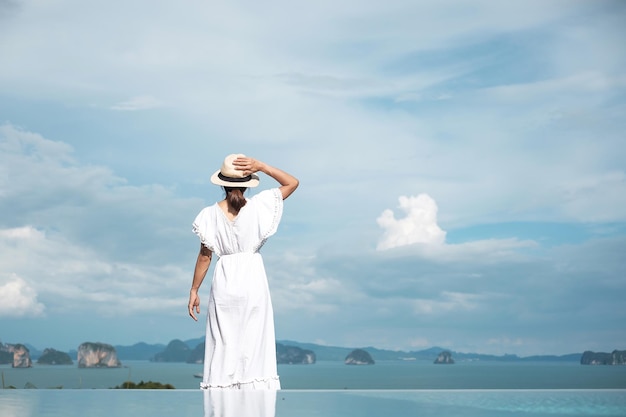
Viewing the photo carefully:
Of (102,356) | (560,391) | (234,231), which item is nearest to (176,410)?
(234,231)

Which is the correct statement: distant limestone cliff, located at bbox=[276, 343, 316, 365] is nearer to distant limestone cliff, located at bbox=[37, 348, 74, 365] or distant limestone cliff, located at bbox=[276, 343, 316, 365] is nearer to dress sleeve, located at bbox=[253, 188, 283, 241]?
distant limestone cliff, located at bbox=[37, 348, 74, 365]

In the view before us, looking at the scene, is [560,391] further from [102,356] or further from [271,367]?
[102,356]

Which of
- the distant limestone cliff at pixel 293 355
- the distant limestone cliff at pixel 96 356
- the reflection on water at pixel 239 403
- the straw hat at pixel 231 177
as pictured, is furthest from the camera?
the distant limestone cliff at pixel 293 355

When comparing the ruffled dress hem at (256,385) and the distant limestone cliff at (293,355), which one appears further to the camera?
the distant limestone cliff at (293,355)

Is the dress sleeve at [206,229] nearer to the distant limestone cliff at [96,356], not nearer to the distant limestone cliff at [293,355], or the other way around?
the distant limestone cliff at [96,356]

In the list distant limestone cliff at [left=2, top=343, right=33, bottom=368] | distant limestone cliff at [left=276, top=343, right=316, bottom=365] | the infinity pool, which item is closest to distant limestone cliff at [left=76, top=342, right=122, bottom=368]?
distant limestone cliff at [left=2, top=343, right=33, bottom=368]

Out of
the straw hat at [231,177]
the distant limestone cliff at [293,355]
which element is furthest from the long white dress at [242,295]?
the distant limestone cliff at [293,355]

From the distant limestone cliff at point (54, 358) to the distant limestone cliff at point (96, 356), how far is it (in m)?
15.0

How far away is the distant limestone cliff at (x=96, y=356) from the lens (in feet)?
494

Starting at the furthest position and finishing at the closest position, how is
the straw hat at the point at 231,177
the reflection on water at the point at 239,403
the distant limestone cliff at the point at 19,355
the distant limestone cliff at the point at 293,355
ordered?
the distant limestone cliff at the point at 293,355 → the distant limestone cliff at the point at 19,355 → the straw hat at the point at 231,177 → the reflection on water at the point at 239,403

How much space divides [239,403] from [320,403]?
69 cm

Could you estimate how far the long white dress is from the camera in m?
5.77

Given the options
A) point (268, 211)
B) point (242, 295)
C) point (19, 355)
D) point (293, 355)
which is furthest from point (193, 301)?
point (293, 355)

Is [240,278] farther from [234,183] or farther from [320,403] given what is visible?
[320,403]
